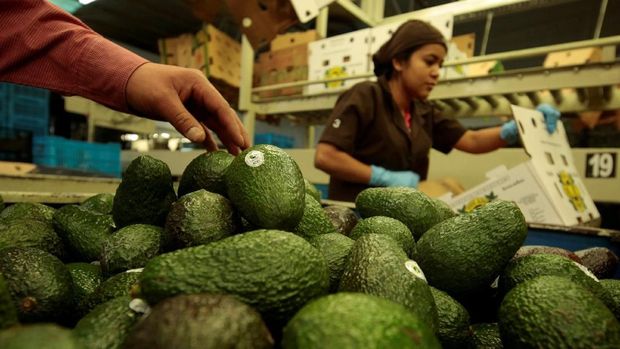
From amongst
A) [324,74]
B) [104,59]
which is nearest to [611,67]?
[324,74]

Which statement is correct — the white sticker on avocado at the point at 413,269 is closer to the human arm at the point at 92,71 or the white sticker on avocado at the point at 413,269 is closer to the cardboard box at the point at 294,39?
the human arm at the point at 92,71

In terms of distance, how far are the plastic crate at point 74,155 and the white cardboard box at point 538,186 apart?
13.2ft

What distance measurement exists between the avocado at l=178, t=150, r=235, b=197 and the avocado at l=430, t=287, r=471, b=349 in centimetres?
56

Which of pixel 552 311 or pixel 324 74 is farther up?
pixel 324 74

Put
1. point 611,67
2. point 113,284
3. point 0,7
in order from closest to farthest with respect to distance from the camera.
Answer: point 113,284
point 0,7
point 611,67

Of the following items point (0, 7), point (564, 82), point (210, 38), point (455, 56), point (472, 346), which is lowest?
point (472, 346)

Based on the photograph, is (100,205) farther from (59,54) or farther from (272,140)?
(272,140)

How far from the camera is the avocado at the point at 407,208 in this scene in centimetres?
112

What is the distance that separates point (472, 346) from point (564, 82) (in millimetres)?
2425

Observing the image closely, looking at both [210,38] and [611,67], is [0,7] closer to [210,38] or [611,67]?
[611,67]

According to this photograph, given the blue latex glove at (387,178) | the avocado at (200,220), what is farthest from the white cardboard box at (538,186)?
the avocado at (200,220)

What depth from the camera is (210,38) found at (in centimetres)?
461

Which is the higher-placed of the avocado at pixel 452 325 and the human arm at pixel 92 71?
the human arm at pixel 92 71

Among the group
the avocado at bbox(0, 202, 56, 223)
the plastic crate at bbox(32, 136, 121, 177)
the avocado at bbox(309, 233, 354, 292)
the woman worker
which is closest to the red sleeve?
the avocado at bbox(0, 202, 56, 223)
